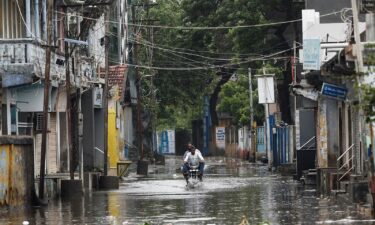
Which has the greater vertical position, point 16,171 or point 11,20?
point 11,20

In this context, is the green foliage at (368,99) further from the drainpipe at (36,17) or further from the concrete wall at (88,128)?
the concrete wall at (88,128)

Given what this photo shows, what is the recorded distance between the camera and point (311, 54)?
29641mm

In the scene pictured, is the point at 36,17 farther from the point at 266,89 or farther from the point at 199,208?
the point at 266,89

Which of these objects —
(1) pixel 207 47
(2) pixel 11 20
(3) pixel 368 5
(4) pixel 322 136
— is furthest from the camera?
(1) pixel 207 47

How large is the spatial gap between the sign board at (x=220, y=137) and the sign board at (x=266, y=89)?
35144mm

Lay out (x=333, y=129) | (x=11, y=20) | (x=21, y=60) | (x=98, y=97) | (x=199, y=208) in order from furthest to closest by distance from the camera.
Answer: (x=98, y=97)
(x=333, y=129)
(x=11, y=20)
(x=21, y=60)
(x=199, y=208)

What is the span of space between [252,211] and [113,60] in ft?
113

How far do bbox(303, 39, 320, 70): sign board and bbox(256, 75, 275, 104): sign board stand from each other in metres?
21.4

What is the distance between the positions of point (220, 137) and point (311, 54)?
62.1 meters

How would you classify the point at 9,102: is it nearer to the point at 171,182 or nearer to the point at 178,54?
the point at 171,182

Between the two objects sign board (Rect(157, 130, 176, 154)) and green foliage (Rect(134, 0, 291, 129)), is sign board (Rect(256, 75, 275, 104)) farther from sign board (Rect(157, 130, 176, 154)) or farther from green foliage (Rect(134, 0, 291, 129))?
sign board (Rect(157, 130, 176, 154))

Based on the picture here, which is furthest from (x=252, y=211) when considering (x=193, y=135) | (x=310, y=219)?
(x=193, y=135)

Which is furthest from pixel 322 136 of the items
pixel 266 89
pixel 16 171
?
pixel 266 89

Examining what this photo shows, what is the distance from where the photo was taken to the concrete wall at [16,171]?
81.9 ft
